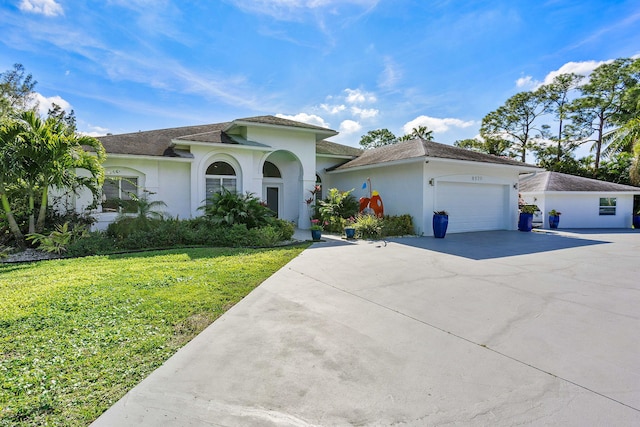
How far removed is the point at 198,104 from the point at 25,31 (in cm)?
791

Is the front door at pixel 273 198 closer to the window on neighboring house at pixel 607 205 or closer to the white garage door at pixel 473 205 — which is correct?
the white garage door at pixel 473 205

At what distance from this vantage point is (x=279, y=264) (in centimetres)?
752

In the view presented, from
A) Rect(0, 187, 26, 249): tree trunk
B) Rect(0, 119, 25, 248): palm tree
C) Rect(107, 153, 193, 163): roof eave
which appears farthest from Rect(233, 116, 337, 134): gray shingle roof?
Rect(0, 187, 26, 249): tree trunk

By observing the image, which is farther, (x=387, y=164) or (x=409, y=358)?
(x=387, y=164)

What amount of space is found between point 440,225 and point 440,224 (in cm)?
4

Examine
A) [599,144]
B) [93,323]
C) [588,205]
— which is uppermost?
[599,144]

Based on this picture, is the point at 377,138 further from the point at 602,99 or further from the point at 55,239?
the point at 55,239

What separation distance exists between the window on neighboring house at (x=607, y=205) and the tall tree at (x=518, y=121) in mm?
17088

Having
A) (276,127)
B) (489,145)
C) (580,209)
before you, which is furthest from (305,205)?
(489,145)

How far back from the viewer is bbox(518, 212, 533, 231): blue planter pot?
15.4m

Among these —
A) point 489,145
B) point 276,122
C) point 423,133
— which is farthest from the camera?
point 423,133

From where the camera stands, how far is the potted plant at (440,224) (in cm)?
1248

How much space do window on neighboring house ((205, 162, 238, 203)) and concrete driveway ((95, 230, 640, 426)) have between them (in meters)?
9.74

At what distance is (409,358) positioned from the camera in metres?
3.10
